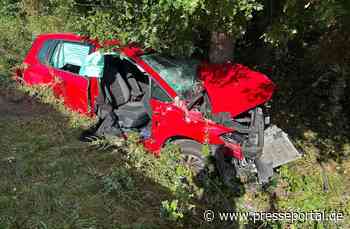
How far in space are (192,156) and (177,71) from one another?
1315 mm

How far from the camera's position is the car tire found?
4.62 meters

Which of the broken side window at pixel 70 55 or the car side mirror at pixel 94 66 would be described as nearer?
the car side mirror at pixel 94 66

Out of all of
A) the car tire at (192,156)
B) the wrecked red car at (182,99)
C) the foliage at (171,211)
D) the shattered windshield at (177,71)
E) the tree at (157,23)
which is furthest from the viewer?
the shattered windshield at (177,71)

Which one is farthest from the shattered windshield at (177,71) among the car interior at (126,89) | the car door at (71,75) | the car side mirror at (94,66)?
the car door at (71,75)

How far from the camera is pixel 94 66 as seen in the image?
17.9 feet

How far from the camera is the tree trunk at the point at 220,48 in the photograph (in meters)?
6.07

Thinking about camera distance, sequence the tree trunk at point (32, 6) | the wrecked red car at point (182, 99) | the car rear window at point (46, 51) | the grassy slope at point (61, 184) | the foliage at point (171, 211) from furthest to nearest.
Result: the tree trunk at point (32, 6) < the car rear window at point (46, 51) < the wrecked red car at point (182, 99) < the grassy slope at point (61, 184) < the foliage at point (171, 211)

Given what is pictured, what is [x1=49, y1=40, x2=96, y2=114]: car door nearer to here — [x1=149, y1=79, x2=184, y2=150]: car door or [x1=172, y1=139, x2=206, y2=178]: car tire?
[x1=149, y1=79, x2=184, y2=150]: car door

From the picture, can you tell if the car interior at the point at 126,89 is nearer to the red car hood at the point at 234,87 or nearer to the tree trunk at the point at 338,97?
the red car hood at the point at 234,87

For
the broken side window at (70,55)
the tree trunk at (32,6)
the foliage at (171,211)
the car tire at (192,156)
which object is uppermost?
the tree trunk at (32,6)

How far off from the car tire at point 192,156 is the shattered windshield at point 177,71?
2.15 ft

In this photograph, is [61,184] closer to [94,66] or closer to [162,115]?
[162,115]

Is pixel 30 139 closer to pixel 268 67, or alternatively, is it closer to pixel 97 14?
pixel 97 14

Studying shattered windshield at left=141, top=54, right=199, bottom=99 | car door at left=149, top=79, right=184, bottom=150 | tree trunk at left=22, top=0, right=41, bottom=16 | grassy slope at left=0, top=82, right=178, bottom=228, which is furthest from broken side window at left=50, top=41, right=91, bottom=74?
tree trunk at left=22, top=0, right=41, bottom=16
